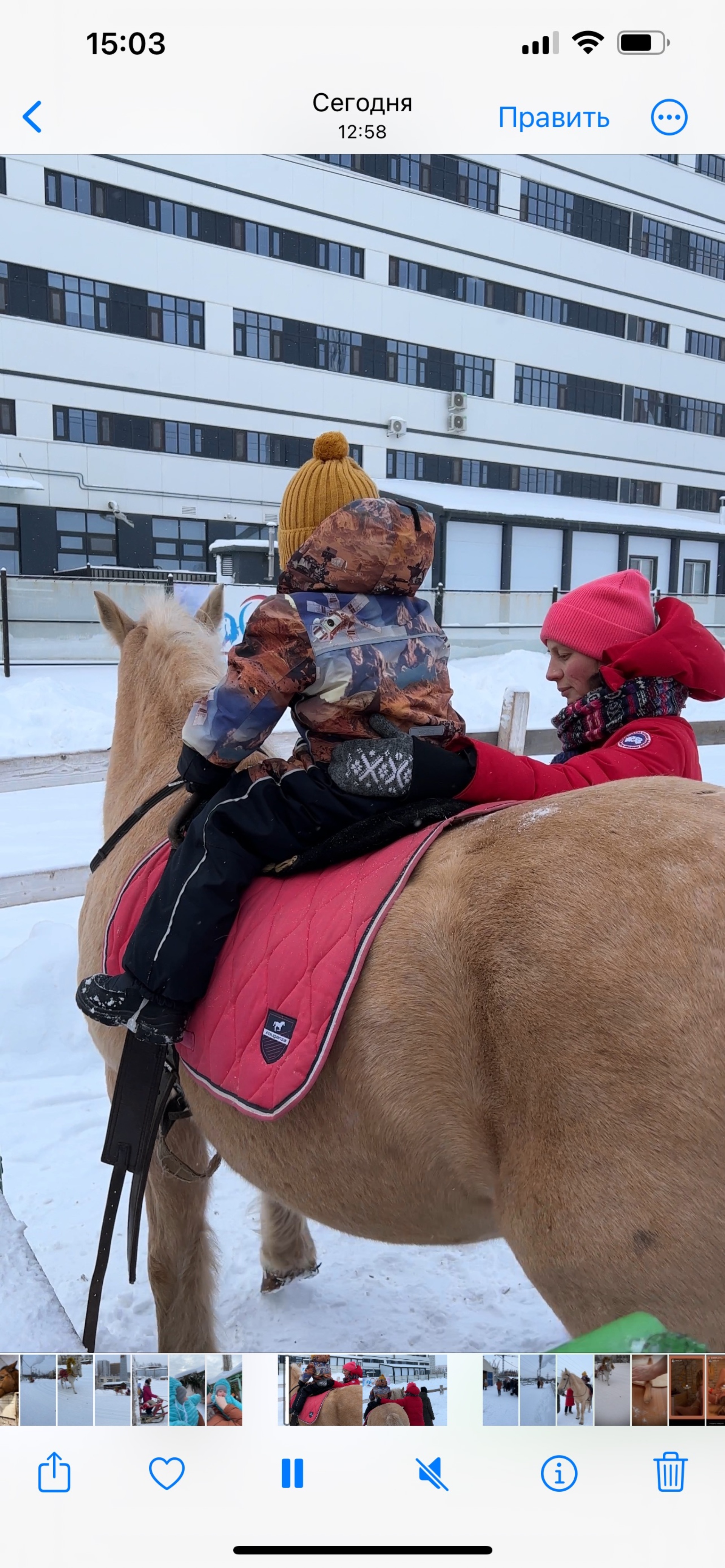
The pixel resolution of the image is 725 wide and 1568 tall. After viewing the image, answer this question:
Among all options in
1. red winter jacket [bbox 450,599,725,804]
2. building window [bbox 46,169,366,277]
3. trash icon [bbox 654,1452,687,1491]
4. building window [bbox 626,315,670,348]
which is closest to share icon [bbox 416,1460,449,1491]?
trash icon [bbox 654,1452,687,1491]

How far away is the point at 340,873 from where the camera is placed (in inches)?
69.7

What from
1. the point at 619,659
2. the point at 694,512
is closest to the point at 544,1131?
the point at 619,659

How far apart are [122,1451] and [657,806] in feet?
4.21

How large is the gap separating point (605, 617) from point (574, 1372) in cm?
162

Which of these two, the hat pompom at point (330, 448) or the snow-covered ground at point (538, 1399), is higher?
the hat pompom at point (330, 448)

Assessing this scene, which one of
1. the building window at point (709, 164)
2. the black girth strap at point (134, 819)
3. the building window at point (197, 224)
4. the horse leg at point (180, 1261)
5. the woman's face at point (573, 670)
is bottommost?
the horse leg at point (180, 1261)

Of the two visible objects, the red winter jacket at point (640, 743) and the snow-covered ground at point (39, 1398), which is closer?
the snow-covered ground at point (39, 1398)

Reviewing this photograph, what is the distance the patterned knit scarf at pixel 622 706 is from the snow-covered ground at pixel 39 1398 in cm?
173

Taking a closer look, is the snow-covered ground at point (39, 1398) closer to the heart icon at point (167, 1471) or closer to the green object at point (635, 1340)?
the heart icon at point (167, 1471)

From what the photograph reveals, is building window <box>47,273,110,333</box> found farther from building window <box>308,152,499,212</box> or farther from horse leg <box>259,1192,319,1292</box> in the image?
horse leg <box>259,1192,319,1292</box>

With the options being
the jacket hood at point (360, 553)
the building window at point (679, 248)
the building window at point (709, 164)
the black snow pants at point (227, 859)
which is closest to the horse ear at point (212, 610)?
the jacket hood at point (360, 553)

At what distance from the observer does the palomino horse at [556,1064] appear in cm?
128

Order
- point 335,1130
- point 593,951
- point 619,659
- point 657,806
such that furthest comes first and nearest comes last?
point 619,659 → point 335,1130 → point 657,806 → point 593,951
